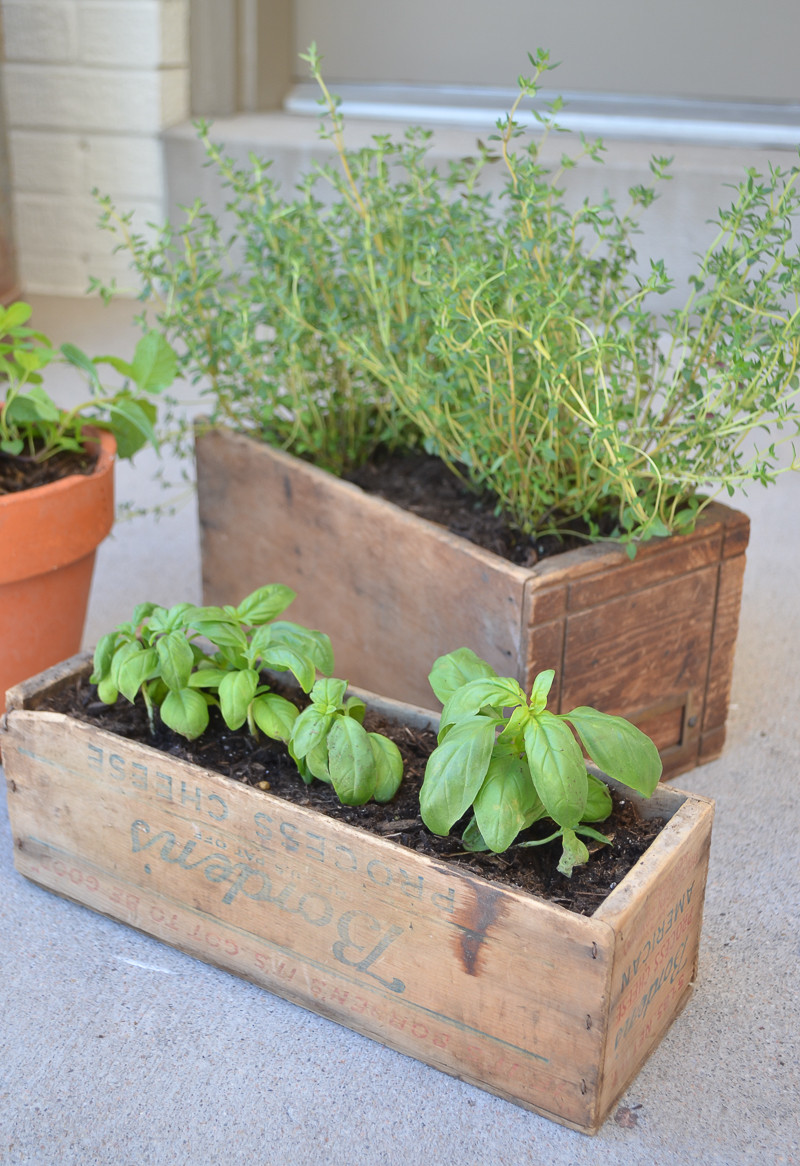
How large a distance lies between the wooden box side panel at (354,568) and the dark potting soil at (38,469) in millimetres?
215

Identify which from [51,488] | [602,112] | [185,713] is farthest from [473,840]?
[602,112]

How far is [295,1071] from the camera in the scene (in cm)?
98

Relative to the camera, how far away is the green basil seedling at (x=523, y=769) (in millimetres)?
902

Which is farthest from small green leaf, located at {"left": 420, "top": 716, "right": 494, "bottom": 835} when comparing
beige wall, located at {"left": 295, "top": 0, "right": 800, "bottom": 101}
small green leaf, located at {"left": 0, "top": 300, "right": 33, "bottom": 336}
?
beige wall, located at {"left": 295, "top": 0, "right": 800, "bottom": 101}

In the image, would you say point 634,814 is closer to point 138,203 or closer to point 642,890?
point 642,890

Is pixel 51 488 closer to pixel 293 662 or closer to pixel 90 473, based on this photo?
pixel 90 473

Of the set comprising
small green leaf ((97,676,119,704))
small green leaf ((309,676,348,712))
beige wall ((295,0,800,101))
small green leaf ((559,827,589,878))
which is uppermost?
beige wall ((295,0,800,101))

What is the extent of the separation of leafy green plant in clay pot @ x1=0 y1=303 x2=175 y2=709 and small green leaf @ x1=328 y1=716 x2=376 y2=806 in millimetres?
506

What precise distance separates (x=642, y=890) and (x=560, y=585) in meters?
0.40

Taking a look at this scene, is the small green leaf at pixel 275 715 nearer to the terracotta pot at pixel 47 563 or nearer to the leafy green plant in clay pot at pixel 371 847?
the leafy green plant in clay pot at pixel 371 847

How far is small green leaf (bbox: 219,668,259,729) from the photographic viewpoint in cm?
106

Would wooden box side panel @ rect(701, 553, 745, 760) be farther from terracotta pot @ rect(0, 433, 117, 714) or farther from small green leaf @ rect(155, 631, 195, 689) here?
terracotta pot @ rect(0, 433, 117, 714)

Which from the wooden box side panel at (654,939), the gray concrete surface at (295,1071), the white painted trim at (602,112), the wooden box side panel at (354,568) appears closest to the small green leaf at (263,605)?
the wooden box side panel at (354,568)

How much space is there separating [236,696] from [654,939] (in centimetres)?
42
